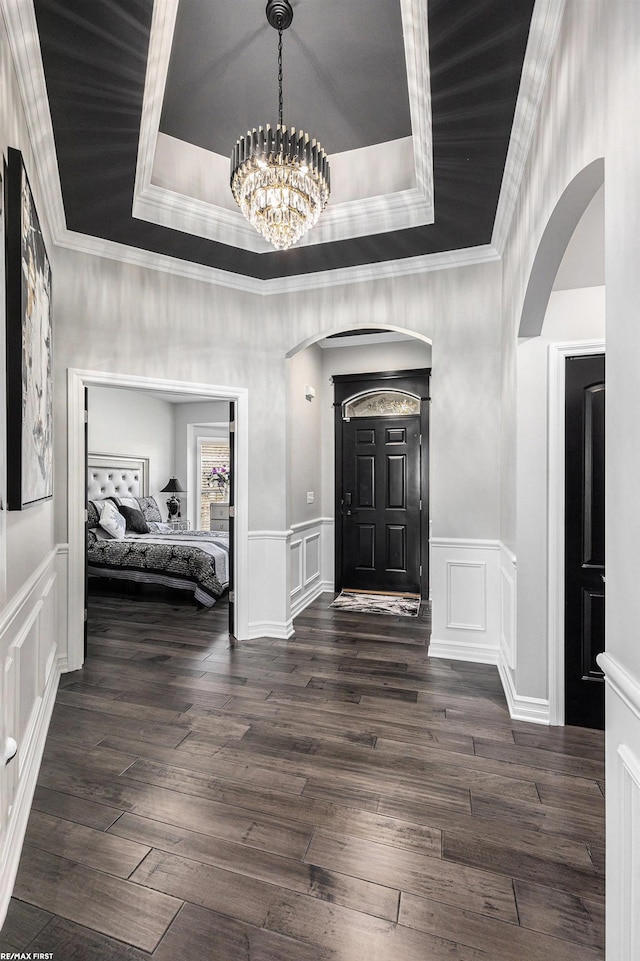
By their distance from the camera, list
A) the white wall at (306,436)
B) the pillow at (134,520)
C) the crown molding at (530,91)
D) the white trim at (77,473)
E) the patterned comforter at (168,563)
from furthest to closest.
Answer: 1. the pillow at (134,520)
2. the patterned comforter at (168,563)
3. the white wall at (306,436)
4. the white trim at (77,473)
5. the crown molding at (530,91)

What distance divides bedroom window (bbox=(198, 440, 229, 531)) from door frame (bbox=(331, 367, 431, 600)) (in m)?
3.53

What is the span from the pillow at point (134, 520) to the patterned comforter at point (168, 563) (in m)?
0.63

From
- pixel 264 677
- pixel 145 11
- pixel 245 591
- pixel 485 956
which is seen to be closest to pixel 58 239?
pixel 145 11

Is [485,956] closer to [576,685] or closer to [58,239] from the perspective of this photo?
[576,685]

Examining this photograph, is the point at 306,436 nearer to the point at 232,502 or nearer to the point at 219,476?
the point at 232,502

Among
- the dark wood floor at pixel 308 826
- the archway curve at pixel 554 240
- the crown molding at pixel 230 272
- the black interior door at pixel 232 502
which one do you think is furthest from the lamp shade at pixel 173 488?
the archway curve at pixel 554 240

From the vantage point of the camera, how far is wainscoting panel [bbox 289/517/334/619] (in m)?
4.86

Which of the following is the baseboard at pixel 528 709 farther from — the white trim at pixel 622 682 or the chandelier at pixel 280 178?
the chandelier at pixel 280 178

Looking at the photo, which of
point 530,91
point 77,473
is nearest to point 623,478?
point 530,91

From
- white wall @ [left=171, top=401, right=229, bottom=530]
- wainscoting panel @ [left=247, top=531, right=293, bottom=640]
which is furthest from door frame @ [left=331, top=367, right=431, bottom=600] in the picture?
white wall @ [left=171, top=401, right=229, bottom=530]

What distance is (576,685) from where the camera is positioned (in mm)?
2652

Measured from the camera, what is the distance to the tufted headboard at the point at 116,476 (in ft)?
22.7

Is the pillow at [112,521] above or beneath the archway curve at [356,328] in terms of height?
beneath

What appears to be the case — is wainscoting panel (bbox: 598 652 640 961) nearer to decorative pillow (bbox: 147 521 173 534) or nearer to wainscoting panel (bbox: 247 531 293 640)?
wainscoting panel (bbox: 247 531 293 640)
